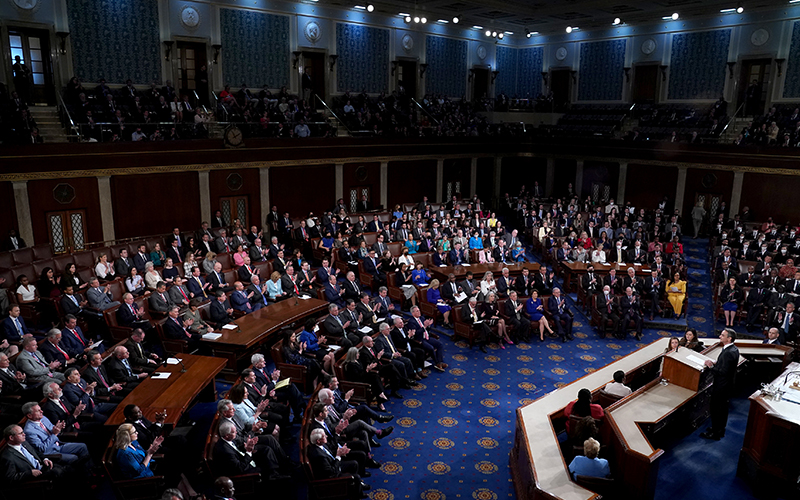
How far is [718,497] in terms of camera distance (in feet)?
23.5

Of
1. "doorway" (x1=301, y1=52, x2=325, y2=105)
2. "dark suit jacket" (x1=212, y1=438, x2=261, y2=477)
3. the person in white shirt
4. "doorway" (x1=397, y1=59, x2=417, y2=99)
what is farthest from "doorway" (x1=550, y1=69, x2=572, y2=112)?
"dark suit jacket" (x1=212, y1=438, x2=261, y2=477)

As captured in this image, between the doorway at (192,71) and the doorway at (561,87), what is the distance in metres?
17.3

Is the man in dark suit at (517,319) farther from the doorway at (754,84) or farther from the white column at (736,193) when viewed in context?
the doorway at (754,84)

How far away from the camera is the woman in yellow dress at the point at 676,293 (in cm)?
1346

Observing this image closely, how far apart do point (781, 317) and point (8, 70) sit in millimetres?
20556

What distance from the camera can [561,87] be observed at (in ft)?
98.4

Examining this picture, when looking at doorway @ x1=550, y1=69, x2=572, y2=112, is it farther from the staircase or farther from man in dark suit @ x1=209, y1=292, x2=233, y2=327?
man in dark suit @ x1=209, y1=292, x2=233, y2=327

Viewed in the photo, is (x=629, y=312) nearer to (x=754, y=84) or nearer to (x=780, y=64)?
(x=754, y=84)

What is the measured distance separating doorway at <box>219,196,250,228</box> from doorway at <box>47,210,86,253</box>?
4061mm

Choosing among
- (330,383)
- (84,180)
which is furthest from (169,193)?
(330,383)

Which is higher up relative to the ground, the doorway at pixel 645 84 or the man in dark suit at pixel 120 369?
the doorway at pixel 645 84

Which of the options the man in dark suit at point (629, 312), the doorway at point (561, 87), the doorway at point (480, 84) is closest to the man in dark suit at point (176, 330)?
the man in dark suit at point (629, 312)

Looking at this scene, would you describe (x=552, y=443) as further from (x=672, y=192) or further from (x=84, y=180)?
(x=672, y=192)

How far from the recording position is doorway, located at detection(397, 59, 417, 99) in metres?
26.7
